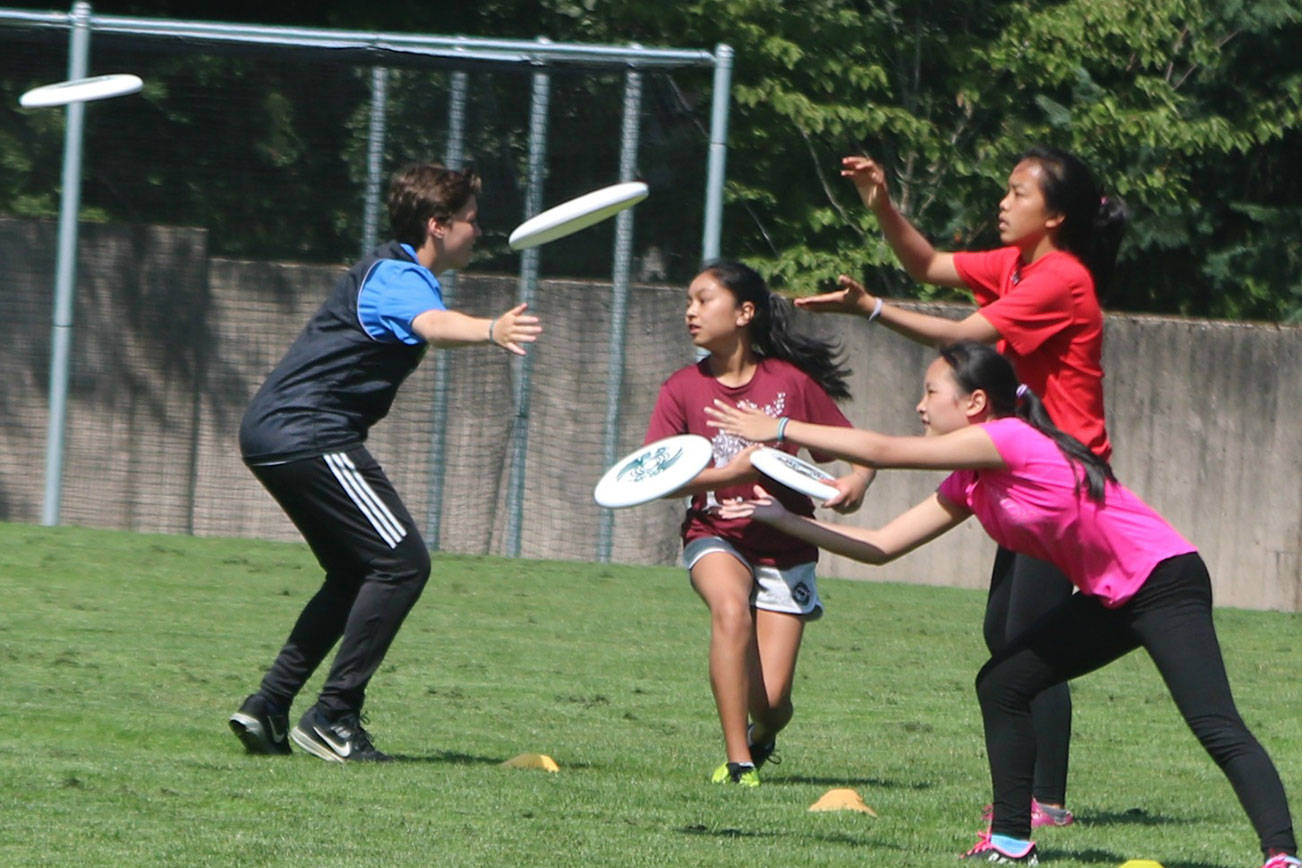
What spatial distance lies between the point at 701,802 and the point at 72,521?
9.37 meters

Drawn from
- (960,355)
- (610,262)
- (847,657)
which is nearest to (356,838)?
(960,355)

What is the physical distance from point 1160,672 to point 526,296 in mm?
9490

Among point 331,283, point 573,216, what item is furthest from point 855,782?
point 331,283

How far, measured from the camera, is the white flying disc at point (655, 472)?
5326mm

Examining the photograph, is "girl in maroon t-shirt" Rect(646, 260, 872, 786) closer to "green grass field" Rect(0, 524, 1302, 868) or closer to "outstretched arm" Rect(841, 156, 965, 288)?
"green grass field" Rect(0, 524, 1302, 868)

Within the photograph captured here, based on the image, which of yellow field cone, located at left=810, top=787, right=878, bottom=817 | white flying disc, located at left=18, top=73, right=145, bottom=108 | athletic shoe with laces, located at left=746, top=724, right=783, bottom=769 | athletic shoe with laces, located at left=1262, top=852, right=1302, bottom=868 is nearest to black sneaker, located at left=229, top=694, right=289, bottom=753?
athletic shoe with laces, located at left=746, top=724, right=783, bottom=769

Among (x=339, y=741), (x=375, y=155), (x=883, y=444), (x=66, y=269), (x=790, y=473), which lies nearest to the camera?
(x=883, y=444)

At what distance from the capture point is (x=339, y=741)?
634cm

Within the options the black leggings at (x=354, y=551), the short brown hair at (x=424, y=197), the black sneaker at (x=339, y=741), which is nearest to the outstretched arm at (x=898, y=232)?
the short brown hair at (x=424, y=197)

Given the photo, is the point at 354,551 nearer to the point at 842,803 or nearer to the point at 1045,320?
the point at 842,803

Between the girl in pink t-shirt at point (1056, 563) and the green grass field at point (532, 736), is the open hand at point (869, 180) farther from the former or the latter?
the green grass field at point (532, 736)

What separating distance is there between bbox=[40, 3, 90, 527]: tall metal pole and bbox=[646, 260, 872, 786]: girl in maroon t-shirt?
7.96 metres

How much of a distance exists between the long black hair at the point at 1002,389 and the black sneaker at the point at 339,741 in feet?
7.97

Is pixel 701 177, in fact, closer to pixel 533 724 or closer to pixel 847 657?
pixel 847 657
